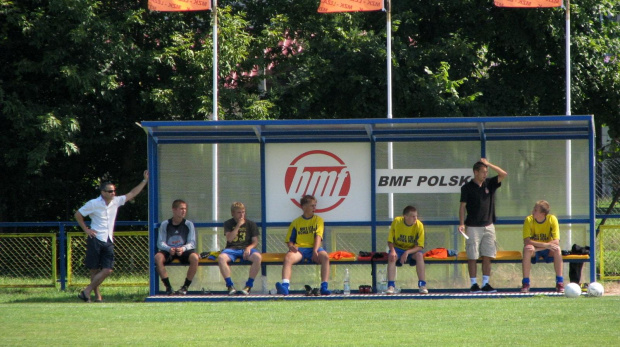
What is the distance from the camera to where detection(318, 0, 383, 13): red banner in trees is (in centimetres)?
1451

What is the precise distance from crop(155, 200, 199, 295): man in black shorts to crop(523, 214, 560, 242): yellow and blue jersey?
4481 mm

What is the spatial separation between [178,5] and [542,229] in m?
6.92

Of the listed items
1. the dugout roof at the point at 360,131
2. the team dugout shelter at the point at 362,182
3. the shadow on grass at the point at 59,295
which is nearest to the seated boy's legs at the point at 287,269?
the team dugout shelter at the point at 362,182

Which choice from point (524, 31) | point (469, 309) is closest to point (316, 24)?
point (524, 31)

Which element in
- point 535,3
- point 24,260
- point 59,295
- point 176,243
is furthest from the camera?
point 24,260

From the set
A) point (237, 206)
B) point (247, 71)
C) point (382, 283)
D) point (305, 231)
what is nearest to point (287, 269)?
point (305, 231)

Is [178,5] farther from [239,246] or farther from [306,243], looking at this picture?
[306,243]

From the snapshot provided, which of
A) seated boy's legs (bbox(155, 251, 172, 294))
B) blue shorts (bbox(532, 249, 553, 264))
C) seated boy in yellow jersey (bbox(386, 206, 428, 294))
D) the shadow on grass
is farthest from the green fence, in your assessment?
the shadow on grass

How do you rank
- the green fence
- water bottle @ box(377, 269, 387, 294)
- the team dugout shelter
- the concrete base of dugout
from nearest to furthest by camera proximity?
the concrete base of dugout < water bottle @ box(377, 269, 387, 294) < the team dugout shelter < the green fence

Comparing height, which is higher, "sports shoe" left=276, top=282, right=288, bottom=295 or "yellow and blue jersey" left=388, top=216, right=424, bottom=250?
"yellow and blue jersey" left=388, top=216, right=424, bottom=250

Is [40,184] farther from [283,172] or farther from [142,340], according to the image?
[142,340]

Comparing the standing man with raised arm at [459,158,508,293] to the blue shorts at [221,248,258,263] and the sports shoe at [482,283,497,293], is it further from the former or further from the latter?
the blue shorts at [221,248,258,263]

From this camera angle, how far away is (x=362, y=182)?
1245 cm

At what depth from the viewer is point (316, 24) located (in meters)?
18.9
